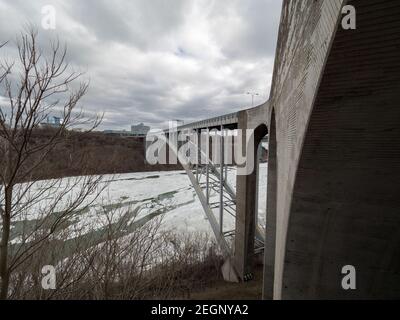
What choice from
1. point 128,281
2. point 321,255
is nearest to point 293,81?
point 321,255

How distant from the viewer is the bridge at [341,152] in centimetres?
152

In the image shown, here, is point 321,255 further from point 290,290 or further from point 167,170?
point 167,170

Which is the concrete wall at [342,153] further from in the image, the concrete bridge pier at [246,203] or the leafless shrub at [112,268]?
the concrete bridge pier at [246,203]

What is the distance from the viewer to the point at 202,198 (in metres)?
12.3

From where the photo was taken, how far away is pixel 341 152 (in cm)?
241

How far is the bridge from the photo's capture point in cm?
152

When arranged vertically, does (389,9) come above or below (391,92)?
above

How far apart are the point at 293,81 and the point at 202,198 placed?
32.6 ft
